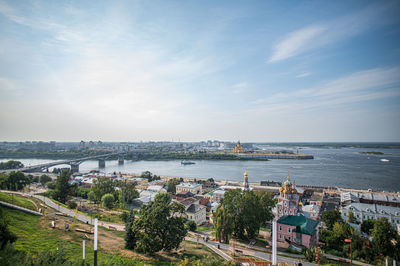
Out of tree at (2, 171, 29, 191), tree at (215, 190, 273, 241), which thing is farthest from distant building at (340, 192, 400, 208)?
tree at (2, 171, 29, 191)

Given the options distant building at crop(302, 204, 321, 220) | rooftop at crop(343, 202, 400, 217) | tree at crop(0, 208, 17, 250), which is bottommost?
distant building at crop(302, 204, 321, 220)

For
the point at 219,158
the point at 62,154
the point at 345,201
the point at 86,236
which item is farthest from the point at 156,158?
the point at 86,236

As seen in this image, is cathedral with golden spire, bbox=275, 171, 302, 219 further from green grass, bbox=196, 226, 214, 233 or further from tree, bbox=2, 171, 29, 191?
tree, bbox=2, 171, 29, 191

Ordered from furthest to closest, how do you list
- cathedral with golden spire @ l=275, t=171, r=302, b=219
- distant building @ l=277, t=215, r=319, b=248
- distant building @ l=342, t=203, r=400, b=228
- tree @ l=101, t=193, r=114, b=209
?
tree @ l=101, t=193, r=114, b=209 < distant building @ l=342, t=203, r=400, b=228 < cathedral with golden spire @ l=275, t=171, r=302, b=219 < distant building @ l=277, t=215, r=319, b=248

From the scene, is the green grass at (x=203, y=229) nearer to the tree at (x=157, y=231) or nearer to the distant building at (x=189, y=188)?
the tree at (x=157, y=231)

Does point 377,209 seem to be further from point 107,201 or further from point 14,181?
point 14,181
